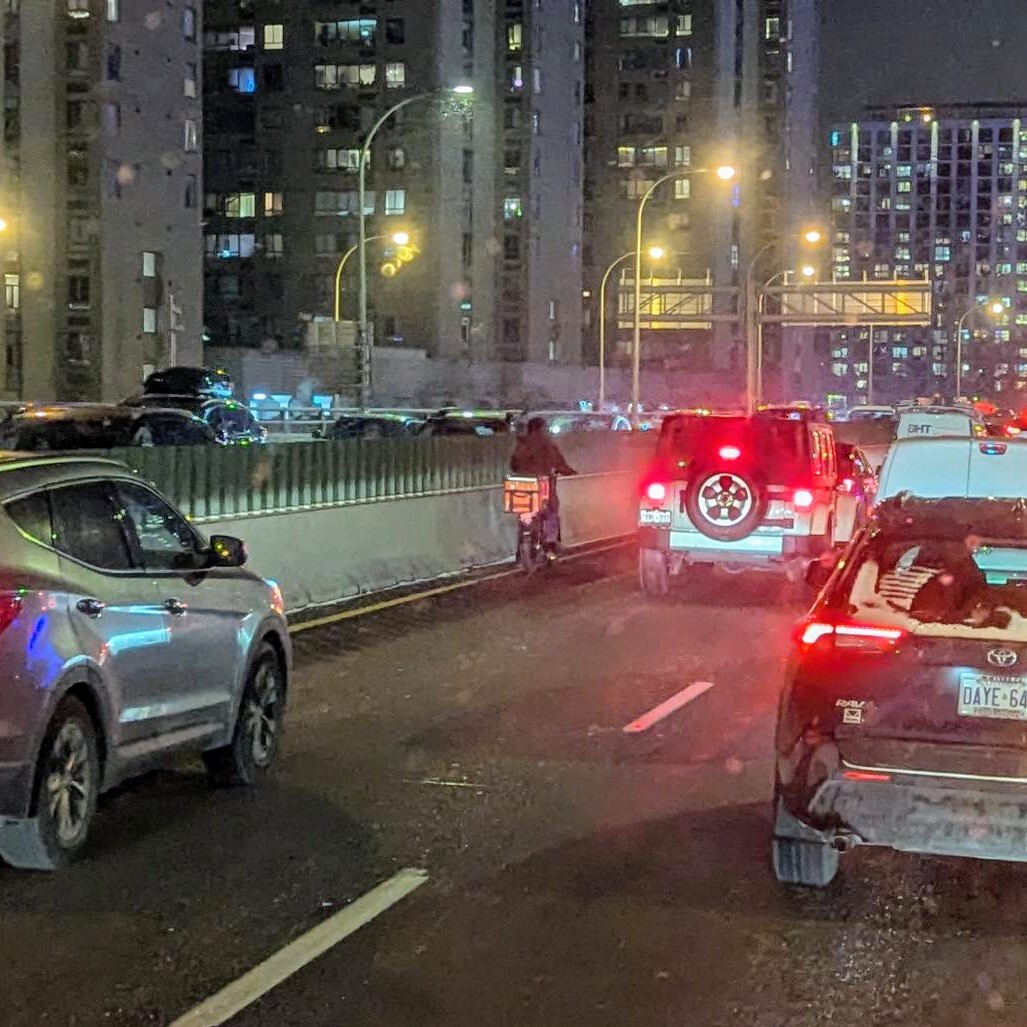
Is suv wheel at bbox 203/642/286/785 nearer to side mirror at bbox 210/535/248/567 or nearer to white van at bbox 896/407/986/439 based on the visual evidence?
side mirror at bbox 210/535/248/567

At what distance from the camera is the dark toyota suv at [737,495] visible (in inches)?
684

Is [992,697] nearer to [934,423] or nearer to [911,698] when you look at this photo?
[911,698]

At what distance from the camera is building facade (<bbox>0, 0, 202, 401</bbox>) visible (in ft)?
194

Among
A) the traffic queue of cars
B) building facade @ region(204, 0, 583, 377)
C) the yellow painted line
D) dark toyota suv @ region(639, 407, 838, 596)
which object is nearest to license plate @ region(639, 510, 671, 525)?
dark toyota suv @ region(639, 407, 838, 596)

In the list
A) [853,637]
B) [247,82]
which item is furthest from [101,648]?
[247,82]

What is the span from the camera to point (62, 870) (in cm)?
708

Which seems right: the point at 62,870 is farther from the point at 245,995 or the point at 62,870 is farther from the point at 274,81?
the point at 274,81

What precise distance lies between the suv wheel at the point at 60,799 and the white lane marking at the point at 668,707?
13.5ft

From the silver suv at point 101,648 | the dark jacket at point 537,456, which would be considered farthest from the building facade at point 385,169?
the silver suv at point 101,648

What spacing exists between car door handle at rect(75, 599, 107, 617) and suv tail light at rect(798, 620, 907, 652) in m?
2.97

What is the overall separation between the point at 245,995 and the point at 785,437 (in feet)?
42.5

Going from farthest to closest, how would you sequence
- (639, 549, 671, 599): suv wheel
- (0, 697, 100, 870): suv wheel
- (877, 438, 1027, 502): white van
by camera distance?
(639, 549, 671, 599): suv wheel → (877, 438, 1027, 502): white van → (0, 697, 100, 870): suv wheel

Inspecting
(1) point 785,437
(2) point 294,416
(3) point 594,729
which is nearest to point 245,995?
(3) point 594,729

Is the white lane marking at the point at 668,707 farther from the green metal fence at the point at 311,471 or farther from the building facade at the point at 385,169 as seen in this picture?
the building facade at the point at 385,169
